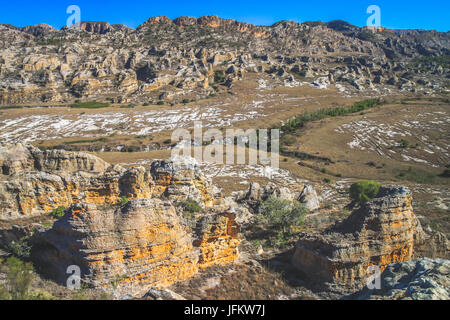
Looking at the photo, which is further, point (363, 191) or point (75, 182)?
point (363, 191)

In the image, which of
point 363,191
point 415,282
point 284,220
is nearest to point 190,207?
point 284,220

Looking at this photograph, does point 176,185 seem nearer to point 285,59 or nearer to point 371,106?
point 371,106

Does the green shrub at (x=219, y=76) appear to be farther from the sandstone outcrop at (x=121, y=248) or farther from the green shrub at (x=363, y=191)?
the sandstone outcrop at (x=121, y=248)

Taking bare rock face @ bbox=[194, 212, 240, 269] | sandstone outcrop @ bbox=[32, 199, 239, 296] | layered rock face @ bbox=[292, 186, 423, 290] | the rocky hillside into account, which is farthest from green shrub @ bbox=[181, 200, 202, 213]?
the rocky hillside

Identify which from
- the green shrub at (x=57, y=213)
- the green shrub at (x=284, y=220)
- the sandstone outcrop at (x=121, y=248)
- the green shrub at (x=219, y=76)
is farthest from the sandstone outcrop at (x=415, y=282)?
the green shrub at (x=219, y=76)

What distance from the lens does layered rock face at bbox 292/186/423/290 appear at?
33.1 feet

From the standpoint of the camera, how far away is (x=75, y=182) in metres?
15.1

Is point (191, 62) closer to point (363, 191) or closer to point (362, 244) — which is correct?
point (363, 191)

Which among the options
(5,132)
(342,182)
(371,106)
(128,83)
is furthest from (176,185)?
(128,83)

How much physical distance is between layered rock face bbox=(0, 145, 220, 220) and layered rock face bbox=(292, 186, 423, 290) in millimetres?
7536

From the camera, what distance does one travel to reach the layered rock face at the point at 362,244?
10102 millimetres

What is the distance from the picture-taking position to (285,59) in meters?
126

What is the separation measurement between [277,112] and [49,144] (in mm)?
50442

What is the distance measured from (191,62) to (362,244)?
10458 cm
